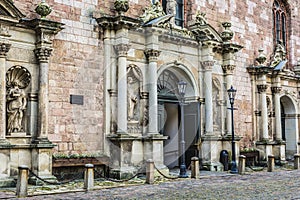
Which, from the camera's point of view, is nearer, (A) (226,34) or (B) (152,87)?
(B) (152,87)

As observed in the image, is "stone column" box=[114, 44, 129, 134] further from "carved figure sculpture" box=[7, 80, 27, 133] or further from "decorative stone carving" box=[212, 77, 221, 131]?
"decorative stone carving" box=[212, 77, 221, 131]

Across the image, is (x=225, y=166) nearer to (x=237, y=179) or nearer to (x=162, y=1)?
(x=237, y=179)

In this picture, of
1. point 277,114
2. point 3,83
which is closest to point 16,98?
point 3,83

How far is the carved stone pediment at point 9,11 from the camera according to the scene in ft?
40.6

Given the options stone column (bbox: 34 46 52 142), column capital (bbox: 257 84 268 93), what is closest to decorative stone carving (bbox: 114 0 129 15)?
stone column (bbox: 34 46 52 142)

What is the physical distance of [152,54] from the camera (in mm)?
15797

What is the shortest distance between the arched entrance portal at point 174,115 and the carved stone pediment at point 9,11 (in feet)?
21.3

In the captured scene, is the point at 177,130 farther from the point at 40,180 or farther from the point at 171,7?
the point at 40,180

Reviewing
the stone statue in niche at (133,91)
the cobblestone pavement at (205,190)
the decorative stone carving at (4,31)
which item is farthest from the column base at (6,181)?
the stone statue in niche at (133,91)

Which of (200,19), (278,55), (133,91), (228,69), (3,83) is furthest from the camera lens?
(278,55)

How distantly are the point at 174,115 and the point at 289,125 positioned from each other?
821 cm

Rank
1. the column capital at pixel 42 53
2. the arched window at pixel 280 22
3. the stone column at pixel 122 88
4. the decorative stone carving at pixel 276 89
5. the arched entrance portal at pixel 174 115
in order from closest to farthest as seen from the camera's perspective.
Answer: the column capital at pixel 42 53, the stone column at pixel 122 88, the arched entrance portal at pixel 174 115, the decorative stone carving at pixel 276 89, the arched window at pixel 280 22

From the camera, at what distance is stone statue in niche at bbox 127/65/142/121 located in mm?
15344

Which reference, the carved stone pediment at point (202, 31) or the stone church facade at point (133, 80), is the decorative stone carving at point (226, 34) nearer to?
the stone church facade at point (133, 80)
